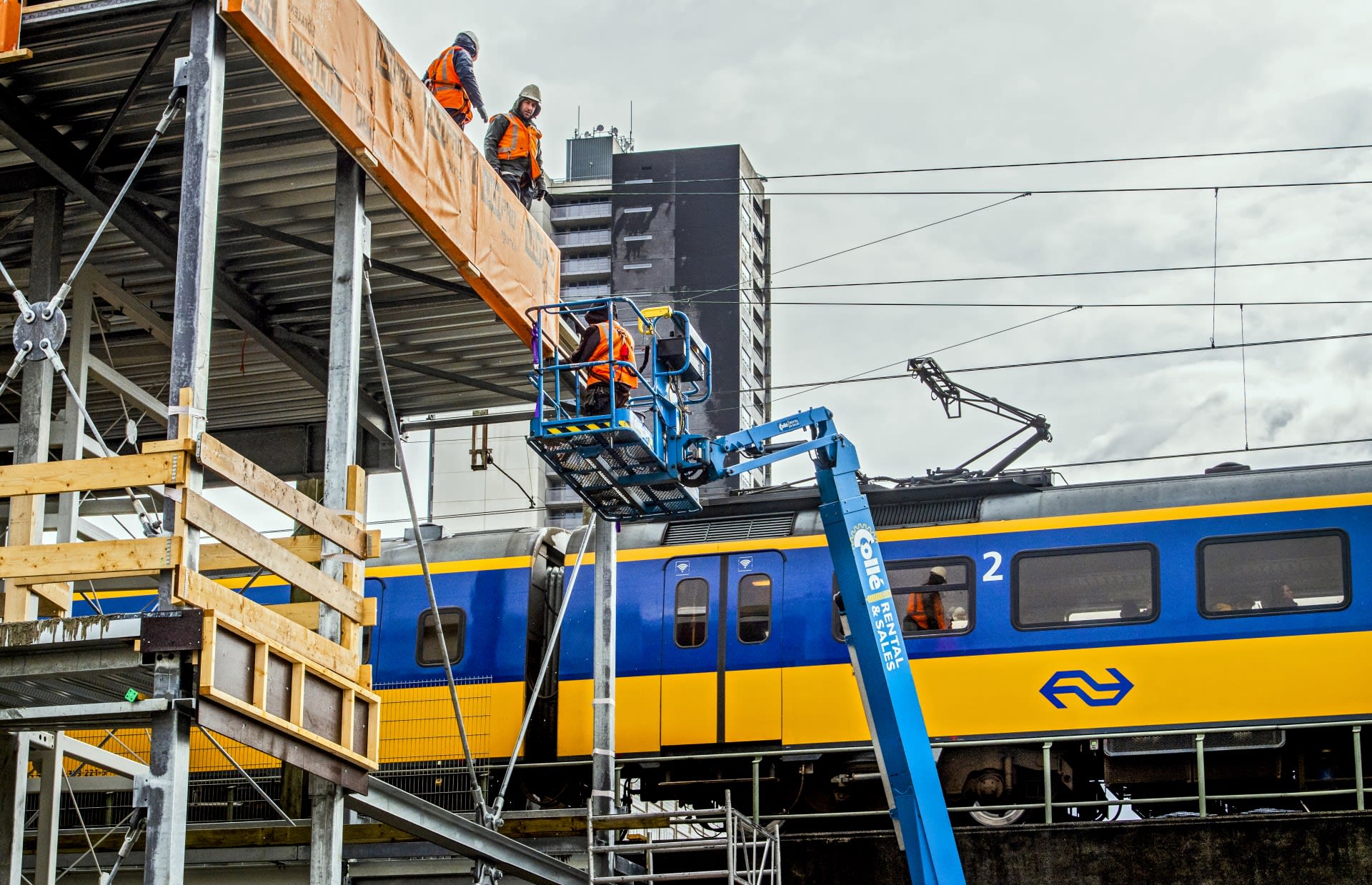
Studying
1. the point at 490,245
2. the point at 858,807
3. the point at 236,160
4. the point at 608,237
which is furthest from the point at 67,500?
the point at 608,237

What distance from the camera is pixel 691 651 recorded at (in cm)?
1756

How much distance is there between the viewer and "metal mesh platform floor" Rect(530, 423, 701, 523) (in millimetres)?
13125

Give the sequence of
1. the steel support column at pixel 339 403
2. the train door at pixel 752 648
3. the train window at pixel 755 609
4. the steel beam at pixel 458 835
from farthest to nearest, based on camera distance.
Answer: the train window at pixel 755 609, the train door at pixel 752 648, the steel beam at pixel 458 835, the steel support column at pixel 339 403

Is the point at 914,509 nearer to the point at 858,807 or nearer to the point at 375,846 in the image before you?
the point at 858,807

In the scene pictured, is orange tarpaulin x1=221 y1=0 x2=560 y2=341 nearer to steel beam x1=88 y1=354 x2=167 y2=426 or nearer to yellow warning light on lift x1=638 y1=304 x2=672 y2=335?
yellow warning light on lift x1=638 y1=304 x2=672 y2=335

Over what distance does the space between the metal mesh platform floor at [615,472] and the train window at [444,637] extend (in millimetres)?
4230

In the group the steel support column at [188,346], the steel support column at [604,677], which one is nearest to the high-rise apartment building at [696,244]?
the steel support column at [604,677]

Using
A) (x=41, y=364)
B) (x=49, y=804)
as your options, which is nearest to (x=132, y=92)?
(x=41, y=364)

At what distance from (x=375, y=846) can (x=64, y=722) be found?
5.98 meters

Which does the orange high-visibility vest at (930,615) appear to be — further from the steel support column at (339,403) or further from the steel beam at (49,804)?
the steel beam at (49,804)

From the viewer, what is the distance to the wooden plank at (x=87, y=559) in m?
9.16

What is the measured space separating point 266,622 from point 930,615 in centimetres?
874

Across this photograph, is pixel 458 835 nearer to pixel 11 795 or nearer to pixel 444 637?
pixel 11 795

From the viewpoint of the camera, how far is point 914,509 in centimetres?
1775
